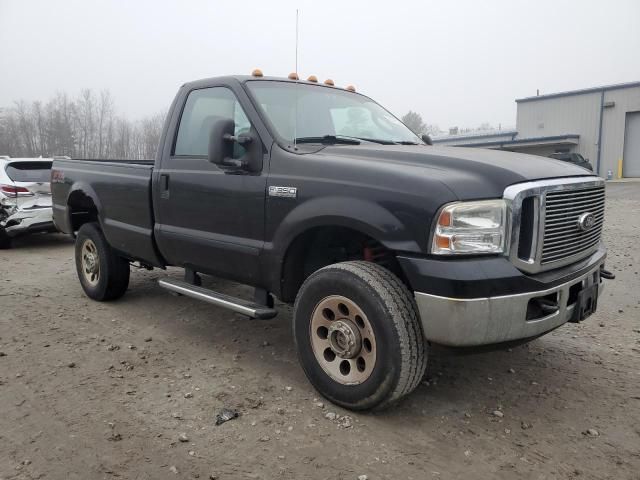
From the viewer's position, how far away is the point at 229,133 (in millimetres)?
3439

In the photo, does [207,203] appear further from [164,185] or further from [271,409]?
[271,409]

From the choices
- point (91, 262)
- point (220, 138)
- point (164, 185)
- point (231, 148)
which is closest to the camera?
point (220, 138)

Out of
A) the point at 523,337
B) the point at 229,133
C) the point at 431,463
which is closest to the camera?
the point at 431,463

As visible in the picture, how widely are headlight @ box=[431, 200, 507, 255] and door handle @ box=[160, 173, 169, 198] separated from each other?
2461mm

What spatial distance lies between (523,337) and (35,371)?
3229 millimetres

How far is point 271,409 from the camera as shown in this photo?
3.09 metres

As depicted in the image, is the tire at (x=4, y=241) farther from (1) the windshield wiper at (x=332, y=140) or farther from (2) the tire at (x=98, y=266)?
(1) the windshield wiper at (x=332, y=140)

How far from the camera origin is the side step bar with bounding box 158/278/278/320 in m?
3.48

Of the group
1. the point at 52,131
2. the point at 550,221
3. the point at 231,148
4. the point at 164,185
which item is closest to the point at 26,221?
the point at 164,185

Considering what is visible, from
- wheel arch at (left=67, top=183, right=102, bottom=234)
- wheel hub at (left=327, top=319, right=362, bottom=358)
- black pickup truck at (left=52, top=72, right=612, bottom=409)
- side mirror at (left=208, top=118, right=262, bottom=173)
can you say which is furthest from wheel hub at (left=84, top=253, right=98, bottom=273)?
wheel hub at (left=327, top=319, right=362, bottom=358)

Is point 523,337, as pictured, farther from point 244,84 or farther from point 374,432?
point 244,84

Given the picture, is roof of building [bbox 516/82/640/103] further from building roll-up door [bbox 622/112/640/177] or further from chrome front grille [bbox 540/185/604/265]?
chrome front grille [bbox 540/185/604/265]

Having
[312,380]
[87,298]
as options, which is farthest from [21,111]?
[312,380]

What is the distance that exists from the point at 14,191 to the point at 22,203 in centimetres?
23
